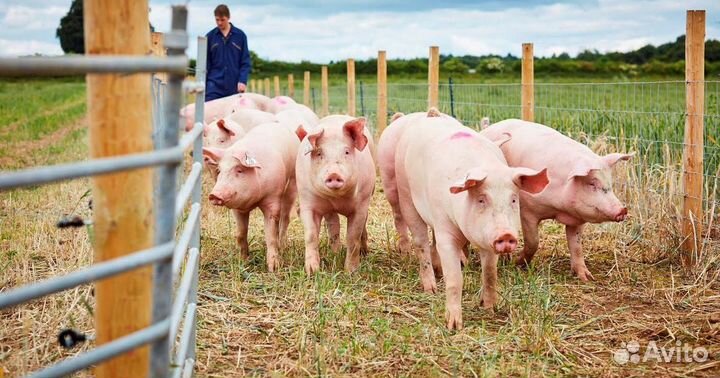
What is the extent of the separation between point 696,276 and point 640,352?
155cm

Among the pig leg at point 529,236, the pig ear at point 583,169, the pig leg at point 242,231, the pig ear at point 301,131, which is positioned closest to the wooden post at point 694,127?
the pig ear at point 583,169

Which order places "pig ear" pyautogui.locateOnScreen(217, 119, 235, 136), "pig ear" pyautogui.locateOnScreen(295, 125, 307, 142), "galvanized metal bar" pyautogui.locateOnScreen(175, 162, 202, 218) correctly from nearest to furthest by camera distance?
1. "galvanized metal bar" pyautogui.locateOnScreen(175, 162, 202, 218)
2. "pig ear" pyautogui.locateOnScreen(295, 125, 307, 142)
3. "pig ear" pyautogui.locateOnScreen(217, 119, 235, 136)

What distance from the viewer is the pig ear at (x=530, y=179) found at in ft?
13.9

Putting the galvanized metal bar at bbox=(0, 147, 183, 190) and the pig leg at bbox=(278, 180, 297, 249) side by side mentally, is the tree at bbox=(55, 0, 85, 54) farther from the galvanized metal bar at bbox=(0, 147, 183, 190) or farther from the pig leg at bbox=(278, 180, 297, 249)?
the galvanized metal bar at bbox=(0, 147, 183, 190)

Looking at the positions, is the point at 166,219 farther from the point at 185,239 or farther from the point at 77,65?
the point at 185,239

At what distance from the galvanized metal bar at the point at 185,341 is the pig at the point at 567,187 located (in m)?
2.89

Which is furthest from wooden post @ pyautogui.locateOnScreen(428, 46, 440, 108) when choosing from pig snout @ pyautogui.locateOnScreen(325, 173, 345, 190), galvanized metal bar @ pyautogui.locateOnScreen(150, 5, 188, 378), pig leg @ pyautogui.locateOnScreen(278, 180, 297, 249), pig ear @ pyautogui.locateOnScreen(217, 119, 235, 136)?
galvanized metal bar @ pyautogui.locateOnScreen(150, 5, 188, 378)

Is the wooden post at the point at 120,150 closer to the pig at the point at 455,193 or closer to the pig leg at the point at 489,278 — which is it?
the pig at the point at 455,193

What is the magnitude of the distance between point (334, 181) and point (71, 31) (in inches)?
2797

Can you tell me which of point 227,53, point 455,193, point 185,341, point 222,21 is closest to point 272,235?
point 455,193

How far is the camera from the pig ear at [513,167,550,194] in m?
4.25

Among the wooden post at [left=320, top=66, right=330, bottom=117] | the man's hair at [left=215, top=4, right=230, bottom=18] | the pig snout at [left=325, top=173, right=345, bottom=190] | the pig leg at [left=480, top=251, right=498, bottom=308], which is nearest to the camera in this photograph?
the pig leg at [left=480, top=251, right=498, bottom=308]

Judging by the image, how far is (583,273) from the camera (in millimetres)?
5773

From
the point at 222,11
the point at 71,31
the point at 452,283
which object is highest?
the point at 71,31
